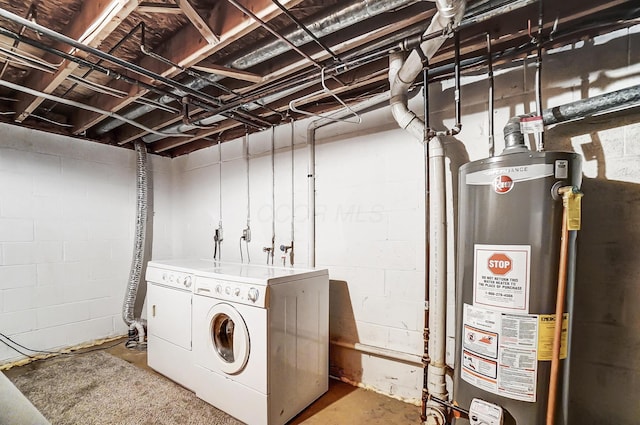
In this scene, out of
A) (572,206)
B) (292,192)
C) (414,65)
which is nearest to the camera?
(572,206)

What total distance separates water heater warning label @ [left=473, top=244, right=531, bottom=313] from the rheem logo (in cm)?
23

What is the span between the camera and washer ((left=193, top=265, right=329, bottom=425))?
177 cm

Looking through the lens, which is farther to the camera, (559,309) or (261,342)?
(261,342)

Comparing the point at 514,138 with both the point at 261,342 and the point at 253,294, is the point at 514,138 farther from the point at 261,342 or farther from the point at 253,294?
the point at 261,342

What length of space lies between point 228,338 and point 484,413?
161 centimetres

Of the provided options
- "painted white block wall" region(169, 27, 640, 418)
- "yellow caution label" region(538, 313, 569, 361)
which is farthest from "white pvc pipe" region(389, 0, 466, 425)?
"yellow caution label" region(538, 313, 569, 361)

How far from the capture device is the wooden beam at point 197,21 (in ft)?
4.43

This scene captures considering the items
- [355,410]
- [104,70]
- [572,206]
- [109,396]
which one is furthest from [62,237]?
[572,206]

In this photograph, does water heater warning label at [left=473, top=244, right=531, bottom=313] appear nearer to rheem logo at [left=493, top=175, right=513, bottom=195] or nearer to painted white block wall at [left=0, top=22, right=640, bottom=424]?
rheem logo at [left=493, top=175, right=513, bottom=195]

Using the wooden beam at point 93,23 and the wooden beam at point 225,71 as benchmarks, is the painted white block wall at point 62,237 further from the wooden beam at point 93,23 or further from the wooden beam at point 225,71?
the wooden beam at point 225,71

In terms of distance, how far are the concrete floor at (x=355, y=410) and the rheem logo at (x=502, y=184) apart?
1494 millimetres

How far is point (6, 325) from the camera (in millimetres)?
2668

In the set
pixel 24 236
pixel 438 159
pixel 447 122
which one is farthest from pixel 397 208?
pixel 24 236

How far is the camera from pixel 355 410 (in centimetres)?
198
